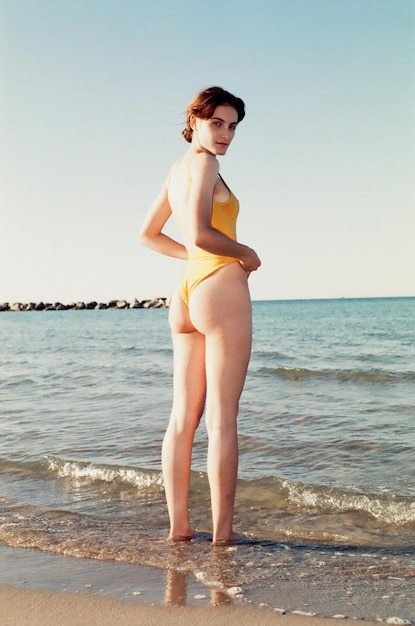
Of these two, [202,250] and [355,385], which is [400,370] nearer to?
[355,385]

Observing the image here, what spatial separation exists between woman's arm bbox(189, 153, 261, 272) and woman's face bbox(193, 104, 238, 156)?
11 centimetres

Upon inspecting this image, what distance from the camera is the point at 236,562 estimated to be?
3035 mm

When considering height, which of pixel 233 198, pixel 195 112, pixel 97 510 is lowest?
pixel 97 510

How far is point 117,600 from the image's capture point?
250 centimetres

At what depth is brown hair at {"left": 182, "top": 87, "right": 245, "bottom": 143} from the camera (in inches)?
124

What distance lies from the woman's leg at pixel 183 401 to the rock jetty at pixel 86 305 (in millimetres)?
80549

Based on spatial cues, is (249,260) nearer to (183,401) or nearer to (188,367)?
(188,367)

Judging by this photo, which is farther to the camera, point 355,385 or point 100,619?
point 355,385

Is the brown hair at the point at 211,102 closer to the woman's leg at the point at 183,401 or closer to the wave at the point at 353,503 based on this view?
the woman's leg at the point at 183,401

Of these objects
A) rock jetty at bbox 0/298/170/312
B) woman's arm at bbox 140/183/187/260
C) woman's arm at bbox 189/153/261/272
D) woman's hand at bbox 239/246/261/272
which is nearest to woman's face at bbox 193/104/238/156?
woman's arm at bbox 189/153/261/272

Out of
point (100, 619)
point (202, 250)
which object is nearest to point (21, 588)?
point (100, 619)

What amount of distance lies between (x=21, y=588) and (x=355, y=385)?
800cm

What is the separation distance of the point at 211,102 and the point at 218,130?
5.1 inches

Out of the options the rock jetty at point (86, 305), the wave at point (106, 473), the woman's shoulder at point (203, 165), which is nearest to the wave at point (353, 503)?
the wave at point (106, 473)
